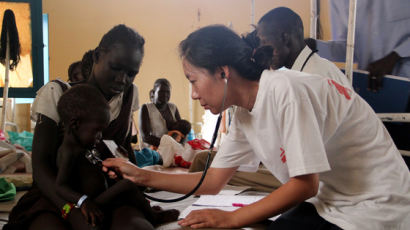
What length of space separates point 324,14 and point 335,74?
137 inches

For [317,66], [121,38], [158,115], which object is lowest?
[158,115]

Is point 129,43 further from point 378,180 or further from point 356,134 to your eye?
point 378,180

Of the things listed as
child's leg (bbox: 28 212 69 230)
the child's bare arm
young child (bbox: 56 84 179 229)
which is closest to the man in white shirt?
young child (bbox: 56 84 179 229)

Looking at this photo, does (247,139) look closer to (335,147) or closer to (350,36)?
(335,147)

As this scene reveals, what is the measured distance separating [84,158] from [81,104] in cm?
19

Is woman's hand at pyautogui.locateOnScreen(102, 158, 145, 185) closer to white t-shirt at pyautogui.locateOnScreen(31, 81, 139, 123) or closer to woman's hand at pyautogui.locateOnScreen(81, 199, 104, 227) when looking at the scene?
woman's hand at pyautogui.locateOnScreen(81, 199, 104, 227)

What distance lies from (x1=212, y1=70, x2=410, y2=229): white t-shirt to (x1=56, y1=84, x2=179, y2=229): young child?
51 cm

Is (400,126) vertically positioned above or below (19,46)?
below

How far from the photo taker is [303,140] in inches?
37.2

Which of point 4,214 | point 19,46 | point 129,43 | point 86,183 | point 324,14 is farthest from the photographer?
point 324,14

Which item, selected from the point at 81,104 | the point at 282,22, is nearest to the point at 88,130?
the point at 81,104

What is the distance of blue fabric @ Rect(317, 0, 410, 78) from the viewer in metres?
2.00

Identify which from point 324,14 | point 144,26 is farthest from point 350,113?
point 144,26

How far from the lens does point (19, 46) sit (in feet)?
13.5
